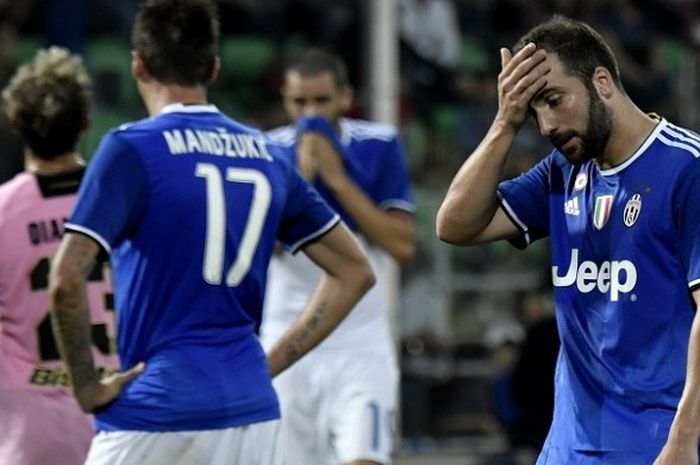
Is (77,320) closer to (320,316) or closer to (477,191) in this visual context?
(320,316)

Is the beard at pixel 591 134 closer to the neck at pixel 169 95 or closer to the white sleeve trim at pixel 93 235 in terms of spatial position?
the neck at pixel 169 95

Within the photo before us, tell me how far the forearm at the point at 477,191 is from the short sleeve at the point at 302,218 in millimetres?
555

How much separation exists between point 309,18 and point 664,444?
12158mm

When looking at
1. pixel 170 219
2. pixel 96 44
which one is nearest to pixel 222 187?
pixel 170 219

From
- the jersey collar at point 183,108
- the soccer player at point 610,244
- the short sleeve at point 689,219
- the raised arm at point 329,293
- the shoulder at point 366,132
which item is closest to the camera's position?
the short sleeve at point 689,219

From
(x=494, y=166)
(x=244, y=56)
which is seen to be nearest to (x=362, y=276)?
(x=494, y=166)

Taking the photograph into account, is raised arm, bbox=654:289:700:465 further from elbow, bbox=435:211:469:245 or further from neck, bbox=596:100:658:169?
elbow, bbox=435:211:469:245

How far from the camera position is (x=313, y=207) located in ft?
20.1

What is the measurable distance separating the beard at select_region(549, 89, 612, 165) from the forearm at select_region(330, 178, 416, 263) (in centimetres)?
320

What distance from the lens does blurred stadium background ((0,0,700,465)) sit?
46.8ft

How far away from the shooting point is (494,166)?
5582mm

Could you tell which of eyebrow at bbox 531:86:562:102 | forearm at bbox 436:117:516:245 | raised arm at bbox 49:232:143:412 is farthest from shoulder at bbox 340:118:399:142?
eyebrow at bbox 531:86:562:102

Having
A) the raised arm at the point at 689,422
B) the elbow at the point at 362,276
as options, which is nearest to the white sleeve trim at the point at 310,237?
the elbow at the point at 362,276

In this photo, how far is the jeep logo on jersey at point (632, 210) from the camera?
5.31 m
